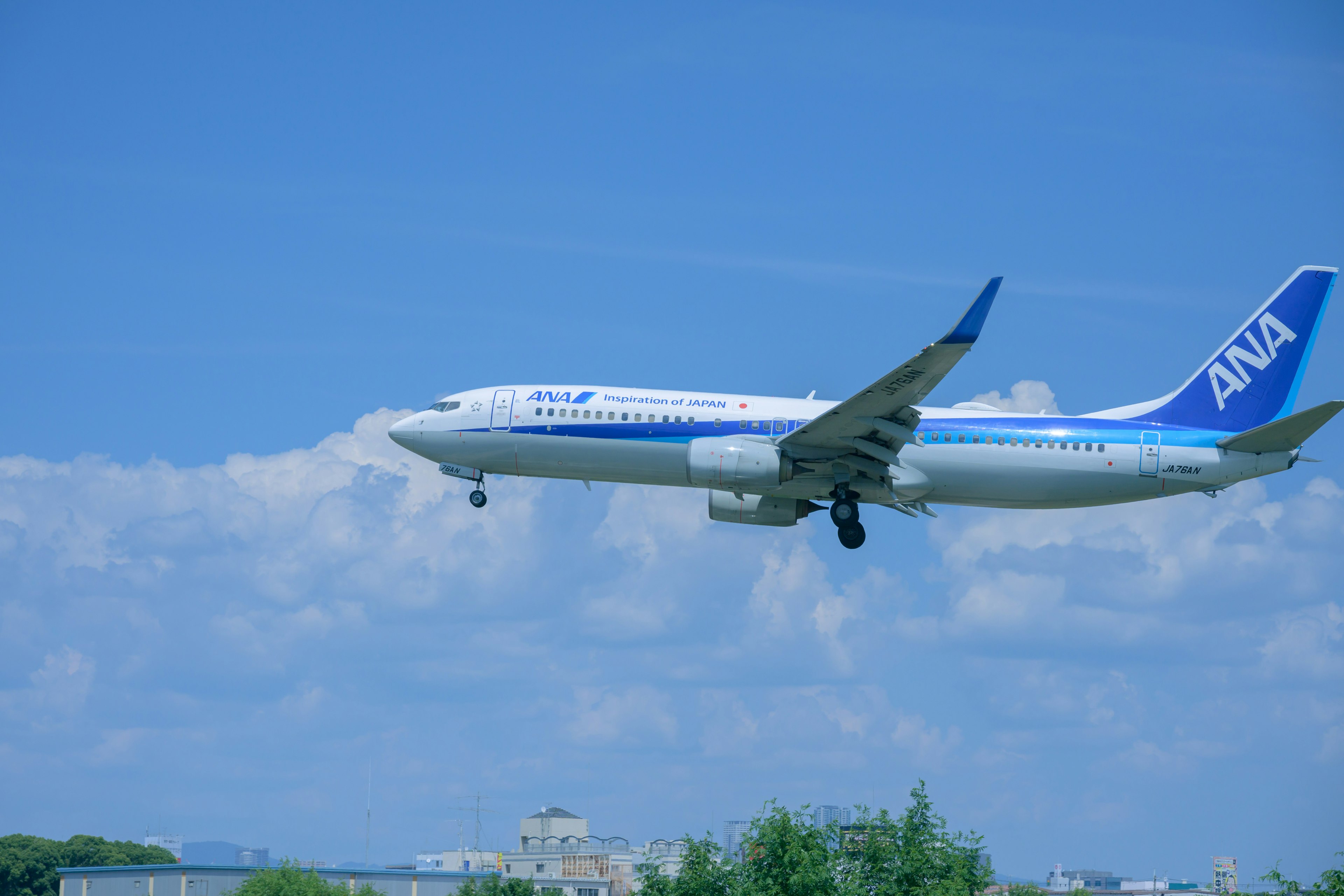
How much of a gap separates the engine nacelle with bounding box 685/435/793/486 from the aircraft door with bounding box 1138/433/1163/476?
12244 millimetres

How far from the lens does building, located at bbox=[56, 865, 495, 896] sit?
9419 centimetres

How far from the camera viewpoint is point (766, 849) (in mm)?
53500

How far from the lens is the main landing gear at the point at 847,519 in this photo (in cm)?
4838

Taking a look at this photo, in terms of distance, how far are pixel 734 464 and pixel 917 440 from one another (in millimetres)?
6557

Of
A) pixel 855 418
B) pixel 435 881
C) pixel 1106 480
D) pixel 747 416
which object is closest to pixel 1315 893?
pixel 1106 480

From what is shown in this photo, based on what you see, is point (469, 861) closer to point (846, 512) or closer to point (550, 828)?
point (550, 828)

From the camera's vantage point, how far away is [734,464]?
4541 cm

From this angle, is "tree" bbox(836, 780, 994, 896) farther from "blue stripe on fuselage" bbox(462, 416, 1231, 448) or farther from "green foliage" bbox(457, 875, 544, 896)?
"green foliage" bbox(457, 875, 544, 896)

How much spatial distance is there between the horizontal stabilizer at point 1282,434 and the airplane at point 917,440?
0.21ft

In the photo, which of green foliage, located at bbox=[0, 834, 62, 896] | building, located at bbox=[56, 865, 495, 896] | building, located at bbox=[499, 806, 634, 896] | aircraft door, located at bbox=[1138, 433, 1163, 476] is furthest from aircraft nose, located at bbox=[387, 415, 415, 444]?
green foliage, located at bbox=[0, 834, 62, 896]

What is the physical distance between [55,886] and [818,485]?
339 feet

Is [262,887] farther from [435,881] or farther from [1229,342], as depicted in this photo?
[1229,342]

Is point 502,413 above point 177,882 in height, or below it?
above

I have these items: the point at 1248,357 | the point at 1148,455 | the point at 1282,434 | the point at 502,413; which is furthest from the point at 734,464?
the point at 1248,357
